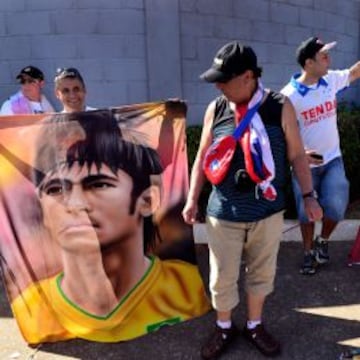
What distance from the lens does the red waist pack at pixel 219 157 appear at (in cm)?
281

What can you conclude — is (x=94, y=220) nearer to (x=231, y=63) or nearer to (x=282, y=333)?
(x=231, y=63)

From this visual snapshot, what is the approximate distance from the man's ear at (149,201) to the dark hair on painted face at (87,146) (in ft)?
0.23

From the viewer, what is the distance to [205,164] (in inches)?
116

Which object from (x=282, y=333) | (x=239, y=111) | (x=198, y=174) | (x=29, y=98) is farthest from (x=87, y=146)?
(x=29, y=98)

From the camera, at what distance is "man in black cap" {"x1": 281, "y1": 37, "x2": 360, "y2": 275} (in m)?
3.95

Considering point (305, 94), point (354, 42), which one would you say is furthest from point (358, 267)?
point (354, 42)

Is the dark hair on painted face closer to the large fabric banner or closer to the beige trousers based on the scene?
the large fabric banner

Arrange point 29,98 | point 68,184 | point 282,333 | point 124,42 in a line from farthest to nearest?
point 124,42 < point 29,98 < point 282,333 < point 68,184

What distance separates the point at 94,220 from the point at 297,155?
132 centimetres

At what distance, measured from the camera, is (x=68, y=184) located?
3.17 meters

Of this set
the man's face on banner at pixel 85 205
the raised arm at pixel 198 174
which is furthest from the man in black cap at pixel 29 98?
the raised arm at pixel 198 174

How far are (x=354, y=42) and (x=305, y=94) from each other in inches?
175

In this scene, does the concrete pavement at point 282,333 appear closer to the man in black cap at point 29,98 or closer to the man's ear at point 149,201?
the man's ear at point 149,201

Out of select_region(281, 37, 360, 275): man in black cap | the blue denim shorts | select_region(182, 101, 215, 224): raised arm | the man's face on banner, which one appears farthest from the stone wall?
select_region(182, 101, 215, 224): raised arm
